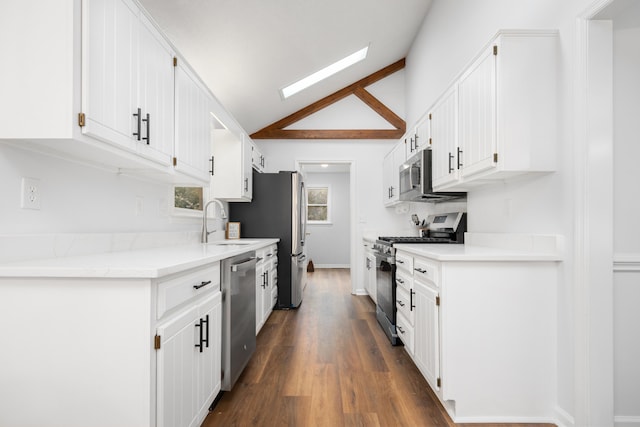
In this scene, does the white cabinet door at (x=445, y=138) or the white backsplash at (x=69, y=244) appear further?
the white cabinet door at (x=445, y=138)

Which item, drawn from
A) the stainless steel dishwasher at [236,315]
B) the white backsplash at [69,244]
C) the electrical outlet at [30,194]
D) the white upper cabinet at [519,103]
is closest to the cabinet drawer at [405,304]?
the white upper cabinet at [519,103]

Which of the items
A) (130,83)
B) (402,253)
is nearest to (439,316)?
(402,253)

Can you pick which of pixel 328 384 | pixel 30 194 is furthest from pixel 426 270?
pixel 30 194

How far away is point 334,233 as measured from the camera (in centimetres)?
860

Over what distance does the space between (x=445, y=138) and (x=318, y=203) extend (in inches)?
235

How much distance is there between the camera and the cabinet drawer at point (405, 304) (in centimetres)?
252

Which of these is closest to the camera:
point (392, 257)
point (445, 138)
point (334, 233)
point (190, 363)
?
point (190, 363)

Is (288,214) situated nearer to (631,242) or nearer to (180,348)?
(180,348)

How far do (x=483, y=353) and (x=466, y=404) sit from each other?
0.29m

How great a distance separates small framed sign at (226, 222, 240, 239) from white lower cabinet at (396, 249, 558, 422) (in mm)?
2819

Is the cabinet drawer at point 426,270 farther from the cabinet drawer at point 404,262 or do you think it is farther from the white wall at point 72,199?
the white wall at point 72,199

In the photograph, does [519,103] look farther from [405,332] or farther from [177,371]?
[177,371]

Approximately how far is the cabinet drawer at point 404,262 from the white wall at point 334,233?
5565 millimetres

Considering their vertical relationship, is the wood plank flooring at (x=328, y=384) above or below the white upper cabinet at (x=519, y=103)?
below
